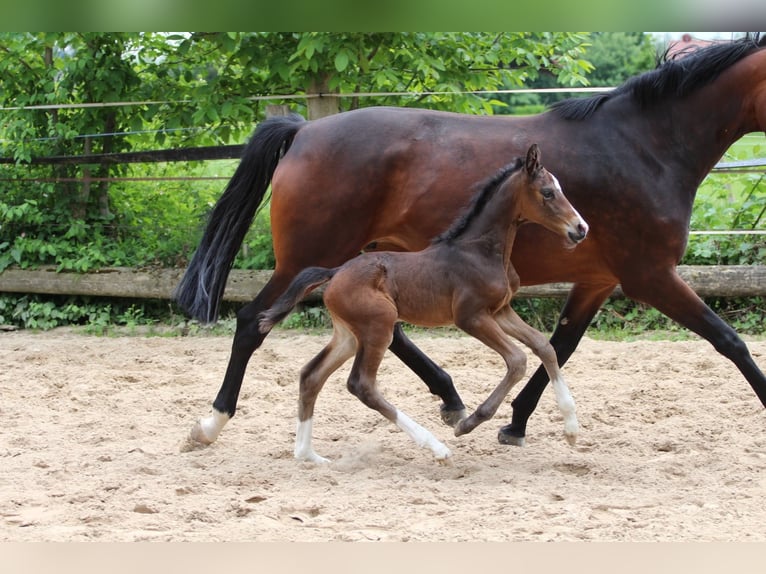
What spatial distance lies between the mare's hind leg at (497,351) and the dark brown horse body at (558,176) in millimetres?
560

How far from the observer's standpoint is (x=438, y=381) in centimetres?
479

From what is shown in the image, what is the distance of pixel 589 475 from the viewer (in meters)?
3.95

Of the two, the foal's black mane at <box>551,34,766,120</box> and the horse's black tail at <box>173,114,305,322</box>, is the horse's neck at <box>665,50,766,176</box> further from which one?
the horse's black tail at <box>173,114,305,322</box>

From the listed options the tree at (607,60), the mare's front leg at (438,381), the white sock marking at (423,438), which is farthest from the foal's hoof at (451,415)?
the tree at (607,60)

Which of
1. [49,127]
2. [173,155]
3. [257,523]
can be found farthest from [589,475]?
[49,127]

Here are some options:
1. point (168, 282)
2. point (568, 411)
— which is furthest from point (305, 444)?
point (168, 282)

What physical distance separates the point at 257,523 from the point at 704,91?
291 centimetres

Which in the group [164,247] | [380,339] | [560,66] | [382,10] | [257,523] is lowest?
[164,247]

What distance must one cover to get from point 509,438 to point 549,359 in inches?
31.4

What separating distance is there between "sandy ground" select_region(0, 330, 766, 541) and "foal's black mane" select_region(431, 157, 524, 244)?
1.08m

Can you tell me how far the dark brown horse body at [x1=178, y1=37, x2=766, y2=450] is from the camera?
13.7 ft

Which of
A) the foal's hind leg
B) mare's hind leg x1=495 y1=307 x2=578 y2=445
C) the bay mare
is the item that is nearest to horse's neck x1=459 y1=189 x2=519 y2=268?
the bay mare

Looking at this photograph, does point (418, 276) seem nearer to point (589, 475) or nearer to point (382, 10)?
point (589, 475)

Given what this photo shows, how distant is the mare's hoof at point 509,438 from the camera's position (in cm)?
457
